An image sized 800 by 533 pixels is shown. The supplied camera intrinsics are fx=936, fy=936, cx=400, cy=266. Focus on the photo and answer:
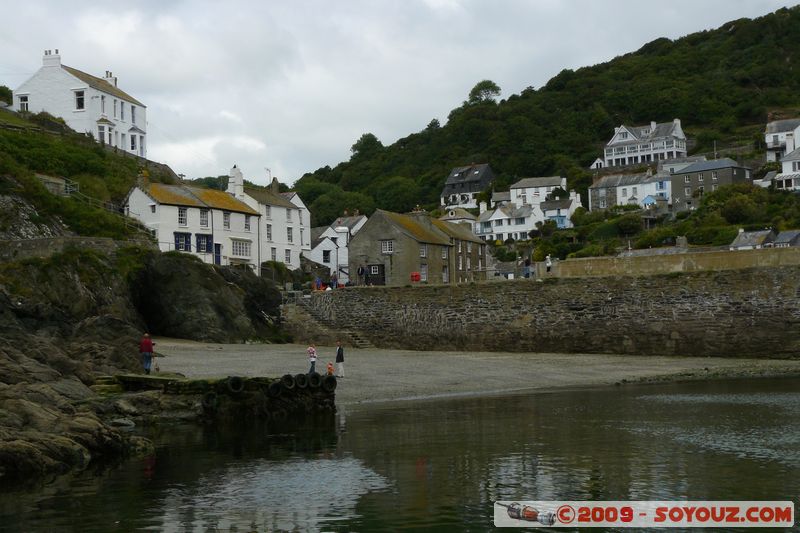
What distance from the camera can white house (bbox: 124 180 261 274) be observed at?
4809 cm

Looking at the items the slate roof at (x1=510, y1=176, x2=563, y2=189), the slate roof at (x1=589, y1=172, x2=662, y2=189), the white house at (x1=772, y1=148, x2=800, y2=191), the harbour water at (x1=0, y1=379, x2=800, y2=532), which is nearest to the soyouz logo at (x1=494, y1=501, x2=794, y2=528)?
the harbour water at (x1=0, y1=379, x2=800, y2=532)

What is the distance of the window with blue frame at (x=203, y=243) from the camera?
49000 mm

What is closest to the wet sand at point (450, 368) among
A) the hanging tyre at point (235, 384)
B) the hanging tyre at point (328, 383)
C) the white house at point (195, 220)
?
the hanging tyre at point (328, 383)

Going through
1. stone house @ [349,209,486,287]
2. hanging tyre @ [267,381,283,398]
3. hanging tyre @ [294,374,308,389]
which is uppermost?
stone house @ [349,209,486,287]

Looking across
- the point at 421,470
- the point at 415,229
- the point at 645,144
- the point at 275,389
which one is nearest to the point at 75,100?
the point at 415,229

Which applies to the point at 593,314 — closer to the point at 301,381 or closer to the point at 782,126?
the point at 301,381

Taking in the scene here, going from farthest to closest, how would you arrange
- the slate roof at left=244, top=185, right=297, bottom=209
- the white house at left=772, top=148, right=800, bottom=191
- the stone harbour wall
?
1. the white house at left=772, top=148, right=800, bottom=191
2. the slate roof at left=244, top=185, right=297, bottom=209
3. the stone harbour wall

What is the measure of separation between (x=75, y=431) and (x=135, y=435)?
238 centimetres

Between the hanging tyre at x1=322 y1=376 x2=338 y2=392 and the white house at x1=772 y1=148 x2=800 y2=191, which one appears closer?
the hanging tyre at x1=322 y1=376 x2=338 y2=392

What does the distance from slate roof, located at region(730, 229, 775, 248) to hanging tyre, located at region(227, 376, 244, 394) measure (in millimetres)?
50830

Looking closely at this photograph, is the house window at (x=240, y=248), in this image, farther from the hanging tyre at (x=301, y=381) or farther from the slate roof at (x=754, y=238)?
the slate roof at (x=754, y=238)

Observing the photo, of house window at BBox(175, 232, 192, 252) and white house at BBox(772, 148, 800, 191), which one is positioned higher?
white house at BBox(772, 148, 800, 191)

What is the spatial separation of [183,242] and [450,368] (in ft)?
68.7

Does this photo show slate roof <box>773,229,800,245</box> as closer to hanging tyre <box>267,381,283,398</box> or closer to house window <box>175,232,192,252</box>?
house window <box>175,232,192,252</box>
